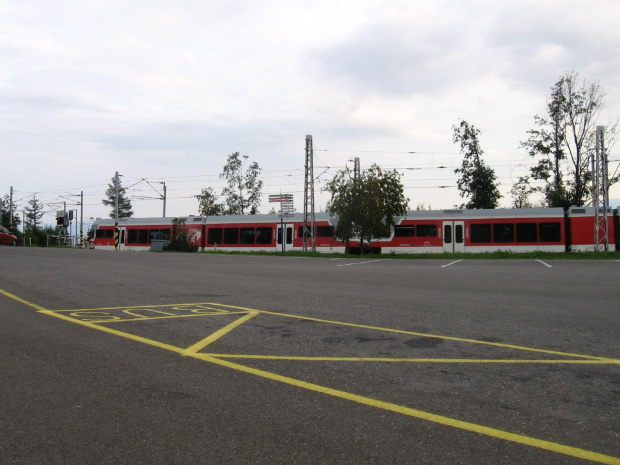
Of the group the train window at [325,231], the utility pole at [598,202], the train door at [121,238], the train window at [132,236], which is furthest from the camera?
the train door at [121,238]

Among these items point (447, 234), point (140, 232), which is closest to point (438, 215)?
point (447, 234)

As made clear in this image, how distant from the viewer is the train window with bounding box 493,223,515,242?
104 feet

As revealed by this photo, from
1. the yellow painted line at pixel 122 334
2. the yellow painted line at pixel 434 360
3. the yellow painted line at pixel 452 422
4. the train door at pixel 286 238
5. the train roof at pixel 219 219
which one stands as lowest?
the yellow painted line at pixel 452 422

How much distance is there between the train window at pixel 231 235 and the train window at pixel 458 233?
1641 cm

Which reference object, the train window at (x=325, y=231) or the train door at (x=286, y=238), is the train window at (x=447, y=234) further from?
the train door at (x=286, y=238)

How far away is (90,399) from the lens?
157 inches

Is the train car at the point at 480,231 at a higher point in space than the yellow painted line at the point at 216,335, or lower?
higher

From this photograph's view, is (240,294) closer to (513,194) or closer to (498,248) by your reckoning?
(498,248)

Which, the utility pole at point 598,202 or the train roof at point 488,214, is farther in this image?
the train roof at point 488,214

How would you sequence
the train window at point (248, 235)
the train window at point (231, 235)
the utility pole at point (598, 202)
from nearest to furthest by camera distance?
the utility pole at point (598, 202)
the train window at point (248, 235)
the train window at point (231, 235)

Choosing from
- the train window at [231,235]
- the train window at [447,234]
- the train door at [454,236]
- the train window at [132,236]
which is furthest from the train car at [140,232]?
the train door at [454,236]

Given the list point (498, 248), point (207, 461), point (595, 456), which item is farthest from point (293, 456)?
point (498, 248)

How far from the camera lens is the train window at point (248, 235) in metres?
38.0

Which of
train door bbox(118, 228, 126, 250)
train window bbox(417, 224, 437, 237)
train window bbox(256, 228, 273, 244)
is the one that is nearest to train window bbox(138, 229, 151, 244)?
train door bbox(118, 228, 126, 250)
